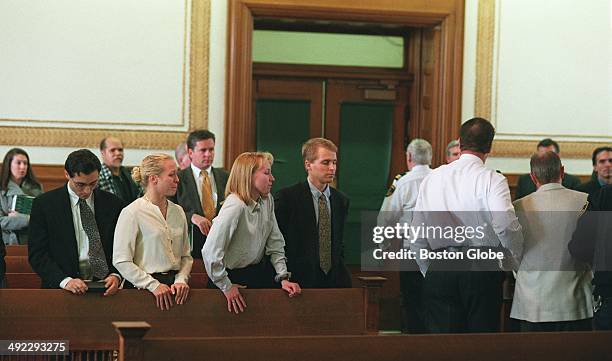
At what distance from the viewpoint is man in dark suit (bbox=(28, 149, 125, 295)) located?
4.51 meters

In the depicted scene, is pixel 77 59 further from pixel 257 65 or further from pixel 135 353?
pixel 135 353

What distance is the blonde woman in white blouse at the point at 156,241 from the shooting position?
172 inches

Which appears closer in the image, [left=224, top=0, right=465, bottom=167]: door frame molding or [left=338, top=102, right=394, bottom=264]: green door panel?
[left=224, top=0, right=465, bottom=167]: door frame molding

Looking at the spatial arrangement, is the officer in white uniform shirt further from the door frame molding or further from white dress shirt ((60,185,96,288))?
the door frame molding

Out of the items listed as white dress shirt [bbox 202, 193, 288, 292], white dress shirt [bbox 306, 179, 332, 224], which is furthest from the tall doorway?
white dress shirt [bbox 202, 193, 288, 292]

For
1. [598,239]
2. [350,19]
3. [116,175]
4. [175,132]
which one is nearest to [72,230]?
[116,175]

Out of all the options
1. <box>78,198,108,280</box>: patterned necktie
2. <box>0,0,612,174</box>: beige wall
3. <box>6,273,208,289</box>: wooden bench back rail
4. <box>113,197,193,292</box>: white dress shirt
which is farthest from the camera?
<box>0,0,612,174</box>: beige wall

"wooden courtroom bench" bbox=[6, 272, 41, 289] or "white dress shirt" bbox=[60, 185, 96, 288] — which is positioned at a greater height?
"white dress shirt" bbox=[60, 185, 96, 288]

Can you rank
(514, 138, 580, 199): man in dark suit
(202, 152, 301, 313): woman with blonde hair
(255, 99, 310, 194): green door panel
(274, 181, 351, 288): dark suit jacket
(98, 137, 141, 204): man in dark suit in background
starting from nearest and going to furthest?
(202, 152, 301, 313): woman with blonde hair < (274, 181, 351, 288): dark suit jacket < (98, 137, 141, 204): man in dark suit in background < (514, 138, 580, 199): man in dark suit < (255, 99, 310, 194): green door panel

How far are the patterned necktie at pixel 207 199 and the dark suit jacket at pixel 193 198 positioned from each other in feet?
0.14

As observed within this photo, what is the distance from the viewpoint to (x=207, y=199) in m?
6.09

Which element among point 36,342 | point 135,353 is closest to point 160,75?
point 36,342

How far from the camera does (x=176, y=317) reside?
4422 mm

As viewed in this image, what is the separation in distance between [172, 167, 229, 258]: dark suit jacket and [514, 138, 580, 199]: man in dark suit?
297 centimetres
